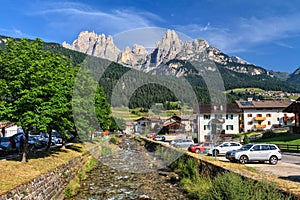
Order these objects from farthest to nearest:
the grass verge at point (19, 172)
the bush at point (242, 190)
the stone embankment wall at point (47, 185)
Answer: the grass verge at point (19, 172) → the stone embankment wall at point (47, 185) → the bush at point (242, 190)

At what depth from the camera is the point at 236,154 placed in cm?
2472

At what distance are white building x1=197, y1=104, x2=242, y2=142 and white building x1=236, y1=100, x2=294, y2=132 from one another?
138 inches

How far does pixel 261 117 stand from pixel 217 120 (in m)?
16.8

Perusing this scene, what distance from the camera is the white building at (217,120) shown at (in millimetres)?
74562

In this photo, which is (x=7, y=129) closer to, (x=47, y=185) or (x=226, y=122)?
(x=47, y=185)

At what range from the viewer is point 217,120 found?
7688 cm

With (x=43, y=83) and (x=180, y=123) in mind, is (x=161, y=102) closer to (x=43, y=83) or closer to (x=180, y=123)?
(x=180, y=123)

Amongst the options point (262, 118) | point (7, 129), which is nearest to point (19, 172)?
point (7, 129)

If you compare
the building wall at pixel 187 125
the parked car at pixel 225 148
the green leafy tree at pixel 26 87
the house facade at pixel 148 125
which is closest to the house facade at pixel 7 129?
the green leafy tree at pixel 26 87

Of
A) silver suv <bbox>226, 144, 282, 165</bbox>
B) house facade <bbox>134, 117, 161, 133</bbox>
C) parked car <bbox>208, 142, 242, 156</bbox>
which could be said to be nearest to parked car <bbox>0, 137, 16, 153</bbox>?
silver suv <bbox>226, 144, 282, 165</bbox>

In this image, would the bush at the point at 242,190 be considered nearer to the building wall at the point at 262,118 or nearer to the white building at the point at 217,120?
the white building at the point at 217,120

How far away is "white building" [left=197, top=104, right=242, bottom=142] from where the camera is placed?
74.6m

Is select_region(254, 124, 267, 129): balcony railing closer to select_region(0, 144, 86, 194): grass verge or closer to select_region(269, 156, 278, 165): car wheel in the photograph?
select_region(269, 156, 278, 165): car wheel

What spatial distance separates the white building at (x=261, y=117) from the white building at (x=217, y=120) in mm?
3499
